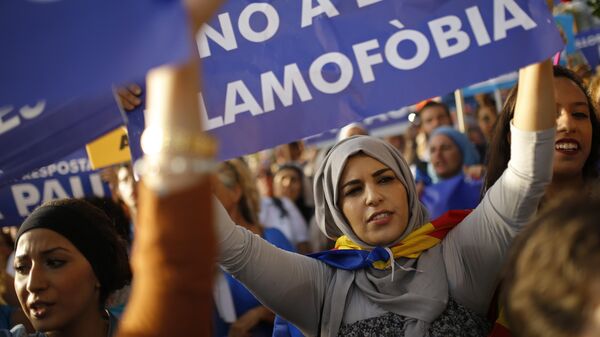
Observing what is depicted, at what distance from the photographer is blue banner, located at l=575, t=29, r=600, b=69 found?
6.26m

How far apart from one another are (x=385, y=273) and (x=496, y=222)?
47cm

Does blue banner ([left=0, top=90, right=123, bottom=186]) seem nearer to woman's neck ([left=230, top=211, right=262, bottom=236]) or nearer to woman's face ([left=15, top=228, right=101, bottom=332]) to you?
woman's face ([left=15, top=228, right=101, bottom=332])

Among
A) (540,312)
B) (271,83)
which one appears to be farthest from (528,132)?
(271,83)

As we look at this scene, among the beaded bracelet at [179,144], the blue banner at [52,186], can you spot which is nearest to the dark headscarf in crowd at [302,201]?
the blue banner at [52,186]

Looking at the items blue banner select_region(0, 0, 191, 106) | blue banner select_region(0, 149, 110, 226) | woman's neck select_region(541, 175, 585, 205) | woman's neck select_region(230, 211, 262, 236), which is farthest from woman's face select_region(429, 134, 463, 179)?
blue banner select_region(0, 0, 191, 106)

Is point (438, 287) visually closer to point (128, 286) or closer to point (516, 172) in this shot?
point (516, 172)

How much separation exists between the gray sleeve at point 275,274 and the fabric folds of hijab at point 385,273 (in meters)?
0.06

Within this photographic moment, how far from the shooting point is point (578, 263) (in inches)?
61.9

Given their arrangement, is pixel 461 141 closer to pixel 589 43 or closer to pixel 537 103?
pixel 589 43

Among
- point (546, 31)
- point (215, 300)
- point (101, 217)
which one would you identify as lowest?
point (215, 300)

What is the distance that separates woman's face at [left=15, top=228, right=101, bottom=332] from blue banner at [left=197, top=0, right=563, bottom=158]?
671 millimetres

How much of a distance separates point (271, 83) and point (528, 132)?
107 centimetres

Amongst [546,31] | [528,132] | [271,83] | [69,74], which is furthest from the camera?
[271,83]

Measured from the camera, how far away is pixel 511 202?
2.47m
